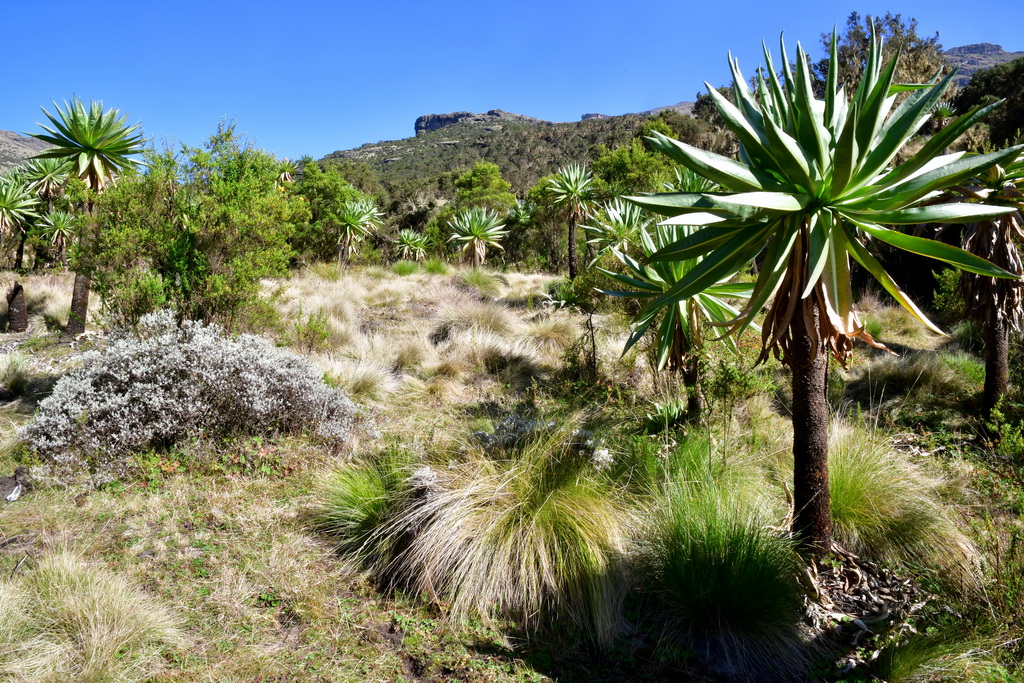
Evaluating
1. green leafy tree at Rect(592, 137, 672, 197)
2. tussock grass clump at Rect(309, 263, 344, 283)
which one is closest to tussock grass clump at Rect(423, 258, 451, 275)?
tussock grass clump at Rect(309, 263, 344, 283)

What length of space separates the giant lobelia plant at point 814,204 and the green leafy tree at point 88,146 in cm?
1141

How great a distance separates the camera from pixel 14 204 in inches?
663

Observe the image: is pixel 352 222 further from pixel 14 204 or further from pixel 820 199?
pixel 820 199

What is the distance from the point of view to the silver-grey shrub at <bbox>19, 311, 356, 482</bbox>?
4957 millimetres

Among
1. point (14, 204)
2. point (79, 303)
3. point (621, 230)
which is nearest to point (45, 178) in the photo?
point (14, 204)

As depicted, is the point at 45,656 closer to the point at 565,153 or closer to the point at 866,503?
the point at 866,503

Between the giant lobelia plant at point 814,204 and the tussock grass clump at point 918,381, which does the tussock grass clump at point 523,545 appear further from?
the tussock grass clump at point 918,381

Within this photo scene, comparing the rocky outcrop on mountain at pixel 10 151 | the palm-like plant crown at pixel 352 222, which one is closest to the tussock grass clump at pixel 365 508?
the palm-like plant crown at pixel 352 222

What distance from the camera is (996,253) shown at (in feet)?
17.9

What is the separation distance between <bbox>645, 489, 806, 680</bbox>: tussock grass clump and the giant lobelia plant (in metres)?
0.72

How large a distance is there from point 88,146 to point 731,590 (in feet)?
42.7

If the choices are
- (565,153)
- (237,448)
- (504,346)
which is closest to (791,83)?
(237,448)

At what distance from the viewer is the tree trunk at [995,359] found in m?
6.07

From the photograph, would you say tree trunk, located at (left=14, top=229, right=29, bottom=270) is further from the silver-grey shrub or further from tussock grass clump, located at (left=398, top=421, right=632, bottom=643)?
tussock grass clump, located at (left=398, top=421, right=632, bottom=643)
